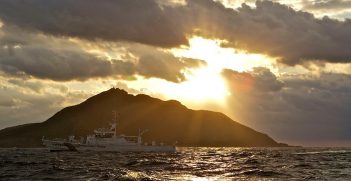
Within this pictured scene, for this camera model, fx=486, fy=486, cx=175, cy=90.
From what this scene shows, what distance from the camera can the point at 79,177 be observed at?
6481 cm

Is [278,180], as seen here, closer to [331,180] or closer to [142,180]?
[331,180]

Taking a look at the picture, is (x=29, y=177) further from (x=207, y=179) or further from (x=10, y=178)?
(x=207, y=179)

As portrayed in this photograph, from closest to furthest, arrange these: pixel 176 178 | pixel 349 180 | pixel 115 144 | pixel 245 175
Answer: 1. pixel 349 180
2. pixel 176 178
3. pixel 245 175
4. pixel 115 144

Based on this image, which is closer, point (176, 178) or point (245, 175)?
point (176, 178)

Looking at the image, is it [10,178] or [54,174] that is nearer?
[10,178]

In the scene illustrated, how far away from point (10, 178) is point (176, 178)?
21962mm

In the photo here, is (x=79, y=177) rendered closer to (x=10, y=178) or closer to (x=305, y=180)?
(x=10, y=178)

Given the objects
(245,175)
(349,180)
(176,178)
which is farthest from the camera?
(245,175)

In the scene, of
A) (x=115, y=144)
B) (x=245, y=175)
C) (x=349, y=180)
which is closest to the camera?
(x=349, y=180)

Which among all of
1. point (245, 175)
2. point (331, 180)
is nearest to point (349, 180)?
point (331, 180)

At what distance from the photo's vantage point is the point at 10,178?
6425cm

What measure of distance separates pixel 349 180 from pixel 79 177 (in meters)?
34.7

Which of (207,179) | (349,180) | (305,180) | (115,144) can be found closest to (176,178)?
(207,179)

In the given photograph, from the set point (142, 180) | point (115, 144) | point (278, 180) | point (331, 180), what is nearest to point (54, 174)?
point (142, 180)
